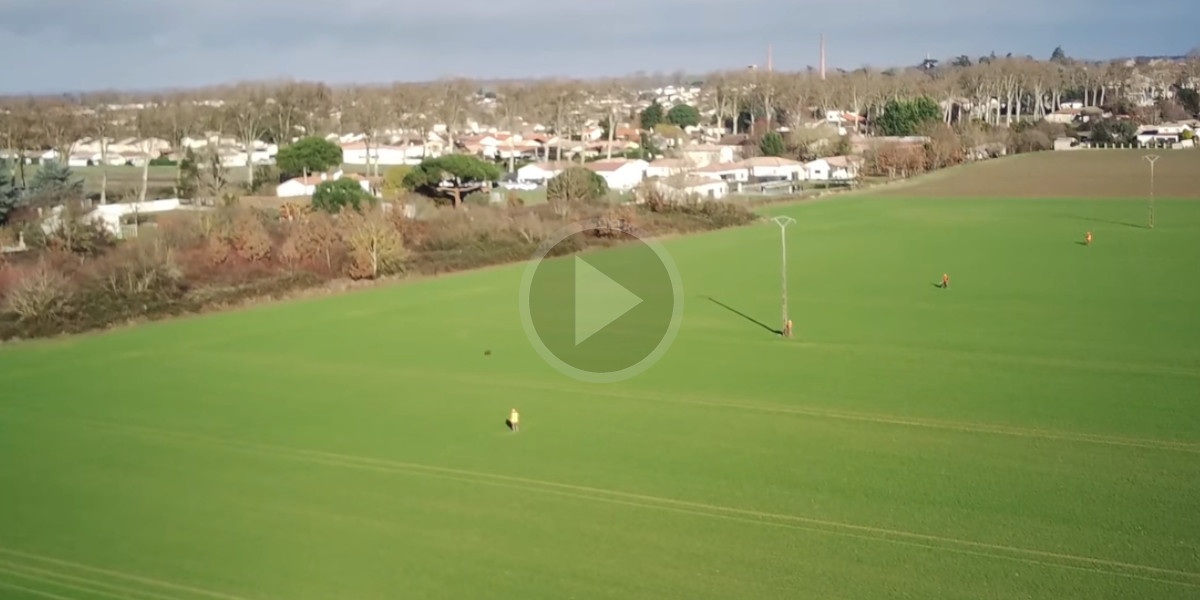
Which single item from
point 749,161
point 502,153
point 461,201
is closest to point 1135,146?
point 749,161

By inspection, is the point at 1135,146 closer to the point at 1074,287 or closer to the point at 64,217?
the point at 1074,287

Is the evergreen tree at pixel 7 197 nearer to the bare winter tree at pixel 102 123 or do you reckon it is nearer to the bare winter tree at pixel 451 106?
the bare winter tree at pixel 102 123

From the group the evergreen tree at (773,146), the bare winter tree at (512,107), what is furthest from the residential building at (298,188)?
the bare winter tree at (512,107)

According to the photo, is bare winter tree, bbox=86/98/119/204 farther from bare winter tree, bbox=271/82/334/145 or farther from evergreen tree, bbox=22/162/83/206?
evergreen tree, bbox=22/162/83/206

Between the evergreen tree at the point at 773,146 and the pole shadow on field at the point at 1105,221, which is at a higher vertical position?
the evergreen tree at the point at 773,146

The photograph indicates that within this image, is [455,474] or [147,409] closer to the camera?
[455,474]
